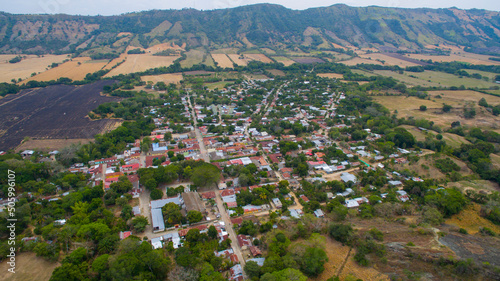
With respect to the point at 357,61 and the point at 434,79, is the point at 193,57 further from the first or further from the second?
the point at 434,79

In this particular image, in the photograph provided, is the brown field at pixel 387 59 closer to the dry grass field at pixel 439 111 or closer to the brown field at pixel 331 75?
the brown field at pixel 331 75

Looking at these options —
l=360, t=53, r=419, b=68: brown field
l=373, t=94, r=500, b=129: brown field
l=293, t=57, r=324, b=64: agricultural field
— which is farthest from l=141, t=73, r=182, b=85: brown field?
l=360, t=53, r=419, b=68: brown field

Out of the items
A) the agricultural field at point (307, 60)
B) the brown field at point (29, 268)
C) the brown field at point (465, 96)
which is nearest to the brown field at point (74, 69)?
the brown field at point (29, 268)

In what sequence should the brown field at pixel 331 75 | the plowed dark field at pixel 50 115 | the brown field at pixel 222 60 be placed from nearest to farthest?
the plowed dark field at pixel 50 115 < the brown field at pixel 331 75 < the brown field at pixel 222 60

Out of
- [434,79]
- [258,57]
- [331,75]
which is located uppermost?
[258,57]

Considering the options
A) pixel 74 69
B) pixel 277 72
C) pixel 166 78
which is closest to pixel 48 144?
pixel 166 78
